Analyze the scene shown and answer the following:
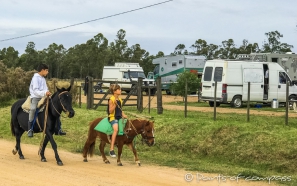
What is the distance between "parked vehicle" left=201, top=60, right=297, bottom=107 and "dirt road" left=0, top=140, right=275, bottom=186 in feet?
47.9

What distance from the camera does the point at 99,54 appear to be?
71375 millimetres

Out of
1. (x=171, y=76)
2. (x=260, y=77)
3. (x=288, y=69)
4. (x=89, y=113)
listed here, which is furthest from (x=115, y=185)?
(x=171, y=76)

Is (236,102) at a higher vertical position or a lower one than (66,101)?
lower

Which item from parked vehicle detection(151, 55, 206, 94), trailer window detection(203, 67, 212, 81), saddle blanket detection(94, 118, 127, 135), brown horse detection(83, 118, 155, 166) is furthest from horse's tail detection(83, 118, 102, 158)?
parked vehicle detection(151, 55, 206, 94)

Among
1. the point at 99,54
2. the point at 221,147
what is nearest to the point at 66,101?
the point at 221,147

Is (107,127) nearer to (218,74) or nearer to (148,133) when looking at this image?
(148,133)

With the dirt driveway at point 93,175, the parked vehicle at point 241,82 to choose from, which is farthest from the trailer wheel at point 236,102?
the dirt driveway at point 93,175

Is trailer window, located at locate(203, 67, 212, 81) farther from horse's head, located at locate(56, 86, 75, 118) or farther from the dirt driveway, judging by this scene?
horse's head, located at locate(56, 86, 75, 118)

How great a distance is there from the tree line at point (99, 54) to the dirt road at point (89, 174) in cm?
5913

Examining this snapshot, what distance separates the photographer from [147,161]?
12.3 meters

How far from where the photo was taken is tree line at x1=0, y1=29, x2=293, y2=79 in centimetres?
7219

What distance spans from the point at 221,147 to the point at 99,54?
5929cm

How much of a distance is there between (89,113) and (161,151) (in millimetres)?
6470

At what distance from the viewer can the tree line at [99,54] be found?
72188mm
